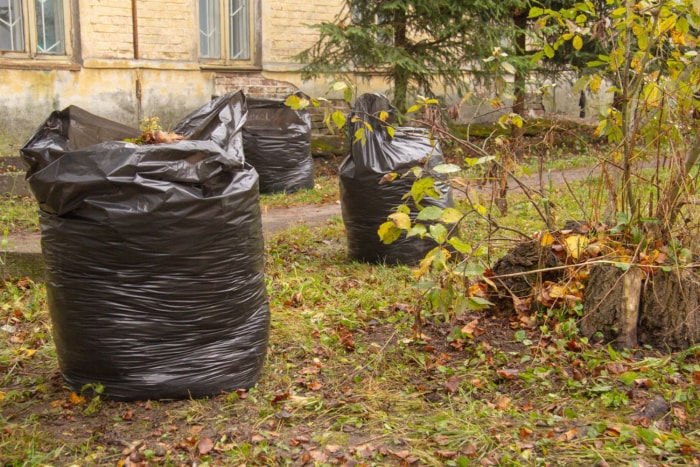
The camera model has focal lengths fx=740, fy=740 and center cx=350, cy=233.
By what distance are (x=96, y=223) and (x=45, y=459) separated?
0.89 meters

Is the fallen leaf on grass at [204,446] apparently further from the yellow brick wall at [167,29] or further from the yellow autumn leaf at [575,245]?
the yellow brick wall at [167,29]

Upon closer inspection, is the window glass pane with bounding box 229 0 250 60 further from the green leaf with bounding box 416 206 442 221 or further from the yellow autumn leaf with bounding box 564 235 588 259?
the green leaf with bounding box 416 206 442 221

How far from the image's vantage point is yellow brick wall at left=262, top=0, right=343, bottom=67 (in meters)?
11.2

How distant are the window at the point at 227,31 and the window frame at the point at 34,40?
195 centimetres

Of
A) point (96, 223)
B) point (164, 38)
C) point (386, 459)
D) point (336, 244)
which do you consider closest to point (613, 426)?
point (386, 459)

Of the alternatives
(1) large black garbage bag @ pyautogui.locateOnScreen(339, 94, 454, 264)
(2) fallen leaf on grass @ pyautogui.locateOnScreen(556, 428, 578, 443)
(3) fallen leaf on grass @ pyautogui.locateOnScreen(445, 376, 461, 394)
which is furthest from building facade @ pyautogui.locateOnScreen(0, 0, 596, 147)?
(2) fallen leaf on grass @ pyautogui.locateOnScreen(556, 428, 578, 443)

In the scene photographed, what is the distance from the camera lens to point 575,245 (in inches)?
147

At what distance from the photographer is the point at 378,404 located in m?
3.11

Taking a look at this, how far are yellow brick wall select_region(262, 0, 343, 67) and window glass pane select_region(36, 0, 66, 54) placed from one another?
9.46 feet

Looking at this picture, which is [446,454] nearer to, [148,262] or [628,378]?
[628,378]

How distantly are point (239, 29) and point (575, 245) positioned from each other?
8616 mm

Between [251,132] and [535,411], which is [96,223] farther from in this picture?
[251,132]

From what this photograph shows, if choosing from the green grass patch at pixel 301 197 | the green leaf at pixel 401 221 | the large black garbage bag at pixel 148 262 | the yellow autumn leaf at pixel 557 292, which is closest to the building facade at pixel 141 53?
the green grass patch at pixel 301 197

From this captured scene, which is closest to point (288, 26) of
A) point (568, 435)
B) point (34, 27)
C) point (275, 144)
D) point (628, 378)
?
point (275, 144)
